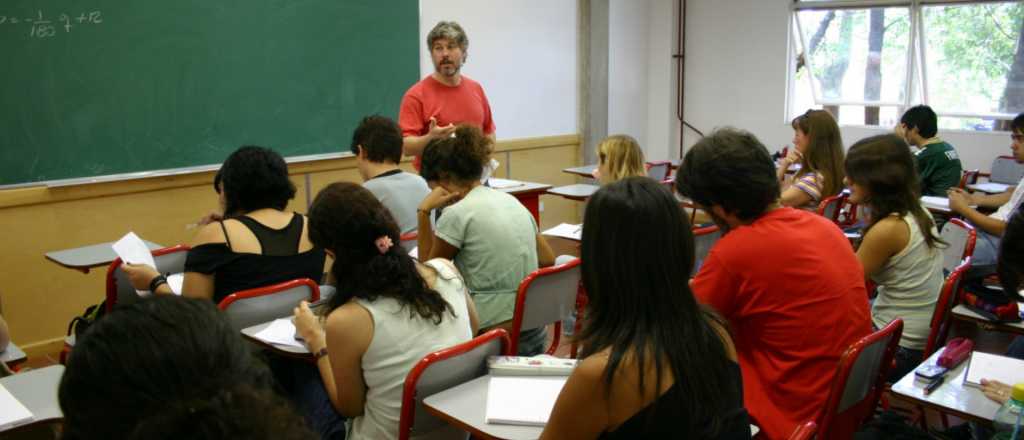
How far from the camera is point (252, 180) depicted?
299cm

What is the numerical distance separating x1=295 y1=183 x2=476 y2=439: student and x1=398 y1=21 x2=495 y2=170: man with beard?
2430 millimetres

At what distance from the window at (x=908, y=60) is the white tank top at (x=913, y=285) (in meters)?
5.40

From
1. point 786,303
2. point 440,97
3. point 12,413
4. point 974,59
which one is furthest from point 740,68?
point 12,413

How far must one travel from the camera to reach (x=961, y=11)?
746 cm

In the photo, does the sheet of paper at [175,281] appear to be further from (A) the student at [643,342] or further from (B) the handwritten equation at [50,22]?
(A) the student at [643,342]

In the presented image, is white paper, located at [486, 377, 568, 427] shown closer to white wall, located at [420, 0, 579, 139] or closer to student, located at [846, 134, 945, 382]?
student, located at [846, 134, 945, 382]

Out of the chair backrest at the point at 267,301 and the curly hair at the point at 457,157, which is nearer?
the chair backrest at the point at 267,301

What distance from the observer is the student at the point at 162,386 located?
36.6 inches

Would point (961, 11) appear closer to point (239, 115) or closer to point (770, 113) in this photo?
point (770, 113)

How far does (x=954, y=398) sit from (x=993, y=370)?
0.83 feet

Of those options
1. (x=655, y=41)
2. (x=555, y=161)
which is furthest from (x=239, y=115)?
(x=655, y=41)

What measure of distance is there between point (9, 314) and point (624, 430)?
426 centimetres

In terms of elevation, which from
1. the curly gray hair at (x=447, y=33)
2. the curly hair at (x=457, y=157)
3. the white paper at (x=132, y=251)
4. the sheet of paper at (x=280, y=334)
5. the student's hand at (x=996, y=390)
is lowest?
the student's hand at (x=996, y=390)

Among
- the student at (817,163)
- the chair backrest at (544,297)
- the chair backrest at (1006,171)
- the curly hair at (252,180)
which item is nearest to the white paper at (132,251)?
the curly hair at (252,180)
